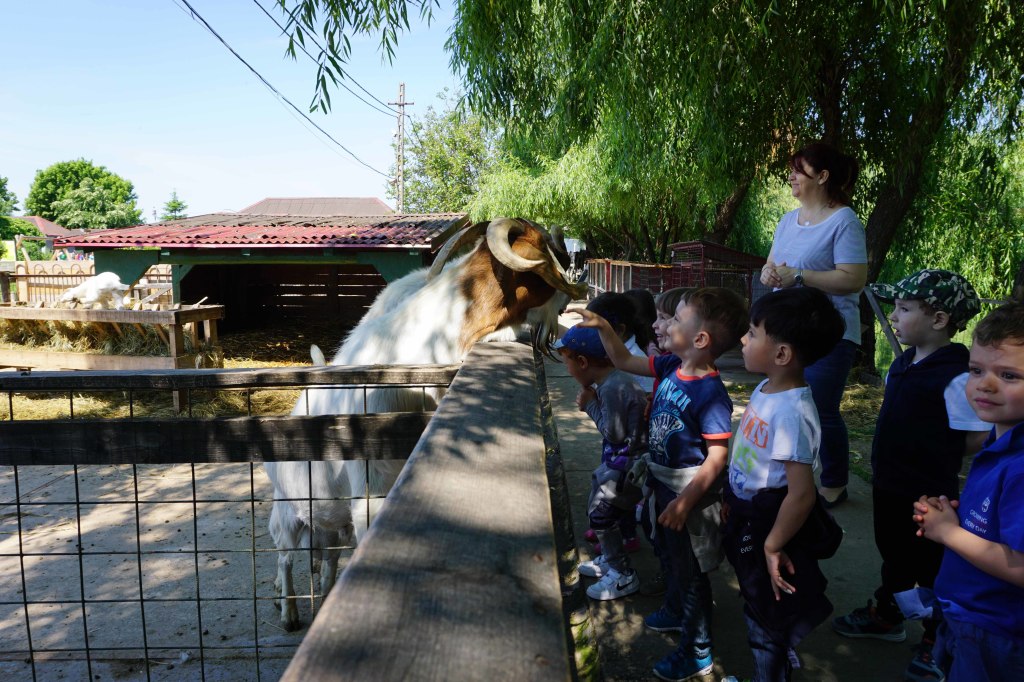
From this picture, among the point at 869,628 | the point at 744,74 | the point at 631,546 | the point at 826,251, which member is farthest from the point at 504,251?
the point at 744,74

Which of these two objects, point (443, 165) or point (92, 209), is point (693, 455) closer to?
point (443, 165)

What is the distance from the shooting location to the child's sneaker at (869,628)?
282 cm

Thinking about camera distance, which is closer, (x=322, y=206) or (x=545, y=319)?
(x=545, y=319)

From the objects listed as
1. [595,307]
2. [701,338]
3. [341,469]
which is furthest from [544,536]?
[595,307]

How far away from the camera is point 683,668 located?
8.32 ft

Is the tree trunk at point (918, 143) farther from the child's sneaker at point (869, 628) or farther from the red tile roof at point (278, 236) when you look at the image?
the red tile roof at point (278, 236)

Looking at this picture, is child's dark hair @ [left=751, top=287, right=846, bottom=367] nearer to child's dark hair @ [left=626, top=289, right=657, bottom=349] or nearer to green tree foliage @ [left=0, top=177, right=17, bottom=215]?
child's dark hair @ [left=626, top=289, right=657, bottom=349]

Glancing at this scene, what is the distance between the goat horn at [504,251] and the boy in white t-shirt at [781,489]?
0.93 meters

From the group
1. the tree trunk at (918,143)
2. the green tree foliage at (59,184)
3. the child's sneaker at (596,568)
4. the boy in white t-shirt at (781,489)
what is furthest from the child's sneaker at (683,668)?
the green tree foliage at (59,184)

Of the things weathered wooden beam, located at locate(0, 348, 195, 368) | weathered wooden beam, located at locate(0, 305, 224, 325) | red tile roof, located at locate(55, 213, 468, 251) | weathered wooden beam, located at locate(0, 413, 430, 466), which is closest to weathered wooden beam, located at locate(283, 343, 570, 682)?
weathered wooden beam, located at locate(0, 413, 430, 466)

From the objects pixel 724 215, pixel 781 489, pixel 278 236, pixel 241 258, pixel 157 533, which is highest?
pixel 724 215

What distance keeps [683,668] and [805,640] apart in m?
0.68

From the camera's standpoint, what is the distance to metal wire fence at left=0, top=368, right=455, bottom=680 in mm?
2441

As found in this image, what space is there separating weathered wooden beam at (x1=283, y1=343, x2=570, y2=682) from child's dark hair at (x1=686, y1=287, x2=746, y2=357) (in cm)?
141
